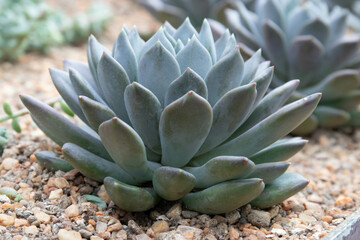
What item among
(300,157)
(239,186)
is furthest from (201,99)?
(300,157)

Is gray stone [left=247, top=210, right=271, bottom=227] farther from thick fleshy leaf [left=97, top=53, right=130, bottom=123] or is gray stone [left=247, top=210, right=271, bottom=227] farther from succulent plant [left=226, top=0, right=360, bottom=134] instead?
succulent plant [left=226, top=0, right=360, bottom=134]

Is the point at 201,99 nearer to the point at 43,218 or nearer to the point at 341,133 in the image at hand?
the point at 43,218

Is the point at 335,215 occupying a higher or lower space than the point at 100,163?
lower

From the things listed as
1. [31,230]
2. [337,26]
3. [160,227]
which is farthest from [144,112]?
[337,26]

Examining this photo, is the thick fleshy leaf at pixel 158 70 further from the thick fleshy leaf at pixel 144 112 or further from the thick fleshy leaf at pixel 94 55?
the thick fleshy leaf at pixel 94 55

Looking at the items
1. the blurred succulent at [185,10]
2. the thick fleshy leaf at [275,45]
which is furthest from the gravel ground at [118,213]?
the blurred succulent at [185,10]
